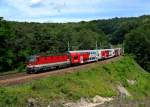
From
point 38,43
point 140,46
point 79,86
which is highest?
point 38,43

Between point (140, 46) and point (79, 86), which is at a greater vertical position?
point (79, 86)

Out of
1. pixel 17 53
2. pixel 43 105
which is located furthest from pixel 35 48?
pixel 43 105

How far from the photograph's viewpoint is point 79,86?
53344 millimetres

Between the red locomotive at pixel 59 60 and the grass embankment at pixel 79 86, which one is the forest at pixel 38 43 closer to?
the red locomotive at pixel 59 60

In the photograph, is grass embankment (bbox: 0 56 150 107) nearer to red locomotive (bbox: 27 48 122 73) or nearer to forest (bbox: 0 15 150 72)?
red locomotive (bbox: 27 48 122 73)

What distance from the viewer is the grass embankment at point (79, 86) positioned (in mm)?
41519

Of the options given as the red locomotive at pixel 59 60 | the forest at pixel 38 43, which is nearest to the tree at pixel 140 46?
the forest at pixel 38 43

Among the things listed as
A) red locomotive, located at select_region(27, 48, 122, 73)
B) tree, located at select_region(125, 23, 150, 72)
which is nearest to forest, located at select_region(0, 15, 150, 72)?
tree, located at select_region(125, 23, 150, 72)

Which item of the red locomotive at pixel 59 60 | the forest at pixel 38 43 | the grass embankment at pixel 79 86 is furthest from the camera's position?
the forest at pixel 38 43

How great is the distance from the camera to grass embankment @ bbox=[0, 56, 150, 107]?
41519mm

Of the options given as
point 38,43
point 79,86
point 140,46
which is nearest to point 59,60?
point 79,86

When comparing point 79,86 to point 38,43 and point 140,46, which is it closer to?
point 38,43

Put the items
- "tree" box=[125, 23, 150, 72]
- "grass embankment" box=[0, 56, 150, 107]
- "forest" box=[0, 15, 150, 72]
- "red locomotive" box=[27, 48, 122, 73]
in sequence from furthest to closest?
"tree" box=[125, 23, 150, 72] → "forest" box=[0, 15, 150, 72] → "red locomotive" box=[27, 48, 122, 73] → "grass embankment" box=[0, 56, 150, 107]

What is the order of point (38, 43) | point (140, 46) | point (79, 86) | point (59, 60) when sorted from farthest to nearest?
point (140, 46)
point (38, 43)
point (59, 60)
point (79, 86)
